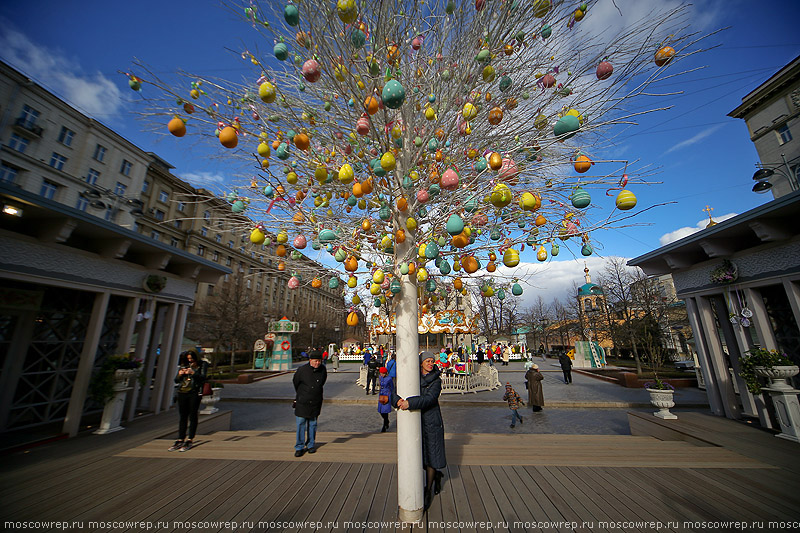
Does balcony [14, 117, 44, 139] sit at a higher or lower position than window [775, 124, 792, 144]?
higher

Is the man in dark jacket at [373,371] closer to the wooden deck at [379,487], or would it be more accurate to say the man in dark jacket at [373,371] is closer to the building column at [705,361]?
the wooden deck at [379,487]

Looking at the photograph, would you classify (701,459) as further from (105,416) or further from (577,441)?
(105,416)

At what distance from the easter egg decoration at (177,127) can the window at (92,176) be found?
33666mm

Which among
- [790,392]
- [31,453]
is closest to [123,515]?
[31,453]

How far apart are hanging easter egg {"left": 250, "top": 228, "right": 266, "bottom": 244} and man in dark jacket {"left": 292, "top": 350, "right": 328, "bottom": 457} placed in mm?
2256

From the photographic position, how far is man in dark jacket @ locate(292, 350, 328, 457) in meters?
4.71

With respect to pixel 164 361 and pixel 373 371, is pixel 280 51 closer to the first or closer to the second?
pixel 164 361

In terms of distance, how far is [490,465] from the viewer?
13.6 ft

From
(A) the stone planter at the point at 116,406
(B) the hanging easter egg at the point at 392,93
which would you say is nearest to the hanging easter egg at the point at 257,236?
(B) the hanging easter egg at the point at 392,93

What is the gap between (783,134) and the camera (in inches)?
699

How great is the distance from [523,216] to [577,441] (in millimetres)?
4170

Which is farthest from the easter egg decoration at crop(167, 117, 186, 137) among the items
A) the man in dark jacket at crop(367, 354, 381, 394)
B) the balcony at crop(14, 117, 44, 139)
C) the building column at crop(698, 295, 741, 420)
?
the balcony at crop(14, 117, 44, 139)

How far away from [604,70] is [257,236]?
4472 mm

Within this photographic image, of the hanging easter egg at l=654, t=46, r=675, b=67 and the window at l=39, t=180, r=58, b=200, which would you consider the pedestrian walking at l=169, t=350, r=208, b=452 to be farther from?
the window at l=39, t=180, r=58, b=200
